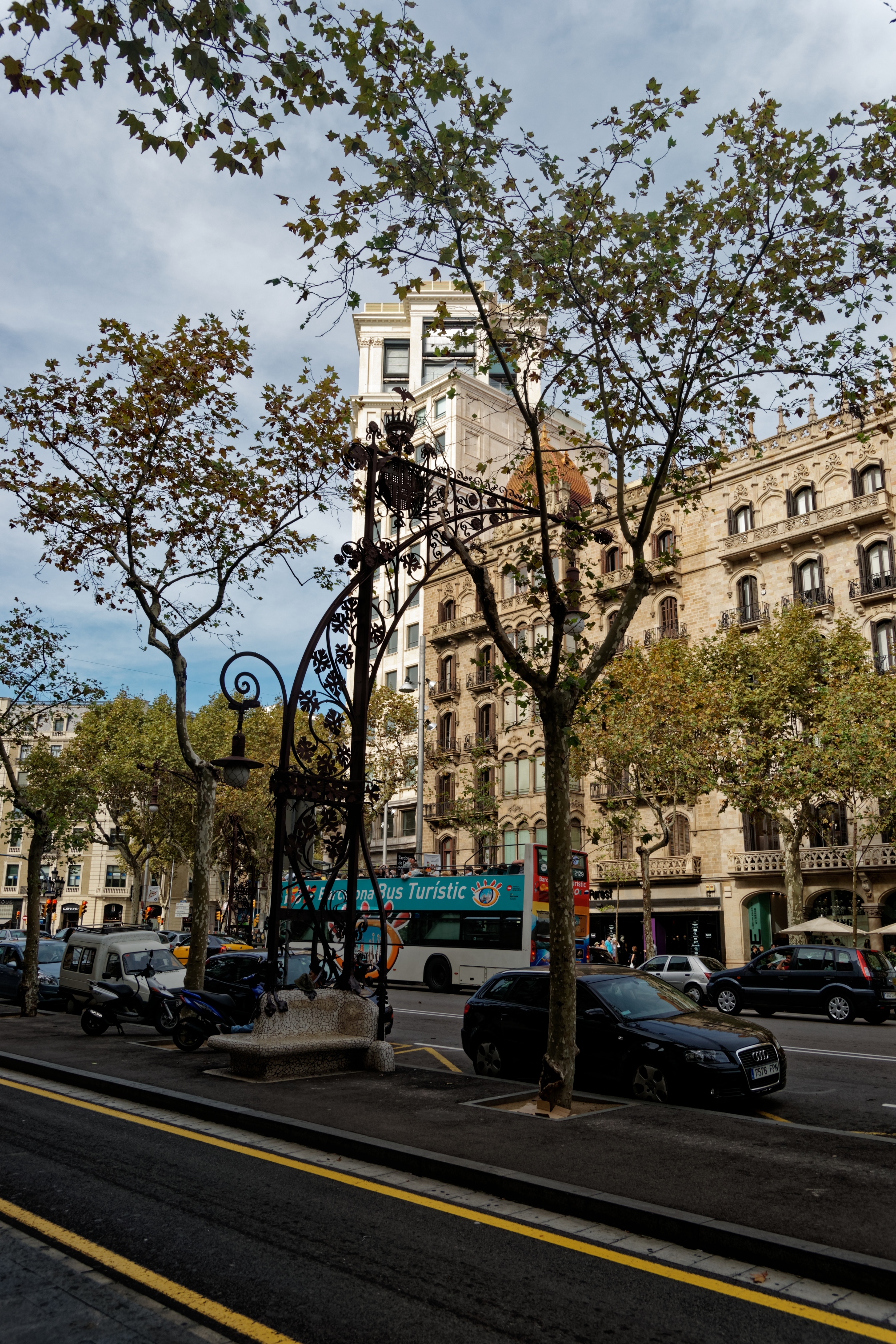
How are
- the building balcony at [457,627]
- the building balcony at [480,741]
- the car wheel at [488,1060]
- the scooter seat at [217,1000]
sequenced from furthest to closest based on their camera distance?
the building balcony at [457,627]
the building balcony at [480,741]
the scooter seat at [217,1000]
the car wheel at [488,1060]

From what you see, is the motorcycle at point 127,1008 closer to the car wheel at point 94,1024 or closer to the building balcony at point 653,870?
the car wheel at point 94,1024

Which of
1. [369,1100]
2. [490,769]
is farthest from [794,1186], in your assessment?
[490,769]

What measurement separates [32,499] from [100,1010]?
825 centimetres

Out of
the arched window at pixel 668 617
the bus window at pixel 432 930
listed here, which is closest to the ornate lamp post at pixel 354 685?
the bus window at pixel 432 930

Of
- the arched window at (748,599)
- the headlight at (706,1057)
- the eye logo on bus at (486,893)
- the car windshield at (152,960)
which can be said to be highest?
the arched window at (748,599)

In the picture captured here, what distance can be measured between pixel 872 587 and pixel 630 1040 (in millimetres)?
30353

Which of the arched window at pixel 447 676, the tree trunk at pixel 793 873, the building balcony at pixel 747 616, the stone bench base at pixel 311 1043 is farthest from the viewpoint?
the arched window at pixel 447 676

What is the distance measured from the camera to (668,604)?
144 feet

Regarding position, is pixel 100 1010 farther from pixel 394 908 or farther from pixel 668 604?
pixel 668 604

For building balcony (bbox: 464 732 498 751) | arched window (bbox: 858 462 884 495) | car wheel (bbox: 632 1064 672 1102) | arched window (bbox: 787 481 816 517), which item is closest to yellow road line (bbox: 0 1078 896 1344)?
car wheel (bbox: 632 1064 672 1102)

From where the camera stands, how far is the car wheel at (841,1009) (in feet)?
68.9

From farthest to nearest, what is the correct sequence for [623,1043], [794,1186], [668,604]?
[668,604] → [623,1043] → [794,1186]

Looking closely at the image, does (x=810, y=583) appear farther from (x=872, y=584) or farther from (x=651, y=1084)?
(x=651, y=1084)

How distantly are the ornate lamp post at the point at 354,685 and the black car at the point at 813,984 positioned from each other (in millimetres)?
13258
